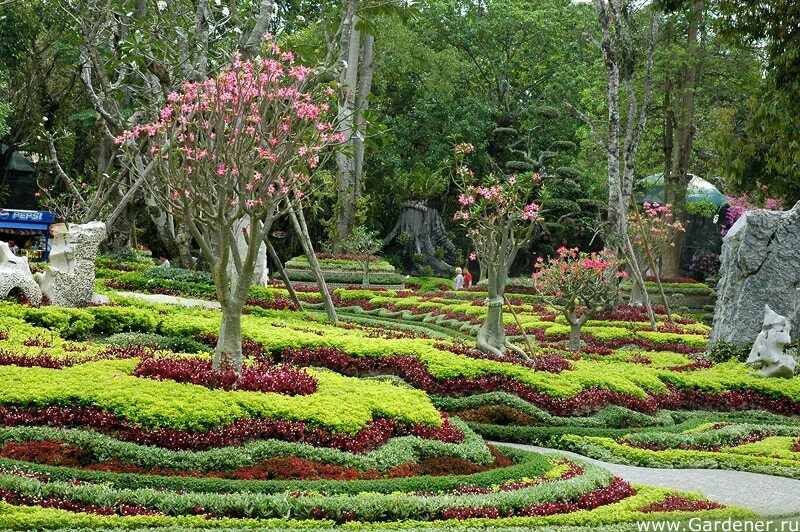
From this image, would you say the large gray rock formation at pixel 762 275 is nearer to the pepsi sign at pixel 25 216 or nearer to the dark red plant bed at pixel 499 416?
the dark red plant bed at pixel 499 416

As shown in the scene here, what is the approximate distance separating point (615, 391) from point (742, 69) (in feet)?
80.8

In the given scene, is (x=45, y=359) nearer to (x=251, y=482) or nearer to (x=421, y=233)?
(x=251, y=482)

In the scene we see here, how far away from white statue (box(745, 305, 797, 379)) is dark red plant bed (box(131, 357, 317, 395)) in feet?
27.3

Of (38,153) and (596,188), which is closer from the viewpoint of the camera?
(38,153)

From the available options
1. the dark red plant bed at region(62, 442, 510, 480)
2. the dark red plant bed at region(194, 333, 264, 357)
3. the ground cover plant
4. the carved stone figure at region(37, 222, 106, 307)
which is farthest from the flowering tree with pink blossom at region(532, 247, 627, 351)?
the dark red plant bed at region(62, 442, 510, 480)

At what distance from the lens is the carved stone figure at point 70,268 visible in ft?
48.7

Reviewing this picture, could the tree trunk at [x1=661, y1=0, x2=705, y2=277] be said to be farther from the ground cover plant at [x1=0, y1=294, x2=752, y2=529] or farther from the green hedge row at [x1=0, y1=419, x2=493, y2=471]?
the green hedge row at [x1=0, y1=419, x2=493, y2=471]

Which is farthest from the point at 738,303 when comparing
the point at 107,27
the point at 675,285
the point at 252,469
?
the point at 675,285

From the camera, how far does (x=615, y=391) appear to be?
12.7 meters

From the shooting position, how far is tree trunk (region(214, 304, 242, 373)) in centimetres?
1011

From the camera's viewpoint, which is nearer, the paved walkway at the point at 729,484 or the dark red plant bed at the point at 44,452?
the dark red plant bed at the point at 44,452

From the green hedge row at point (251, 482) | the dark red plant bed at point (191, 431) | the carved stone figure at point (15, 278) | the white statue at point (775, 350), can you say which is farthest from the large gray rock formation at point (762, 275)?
the carved stone figure at point (15, 278)

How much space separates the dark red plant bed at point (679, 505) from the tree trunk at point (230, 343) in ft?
15.1

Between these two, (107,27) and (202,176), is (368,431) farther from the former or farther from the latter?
(107,27)
